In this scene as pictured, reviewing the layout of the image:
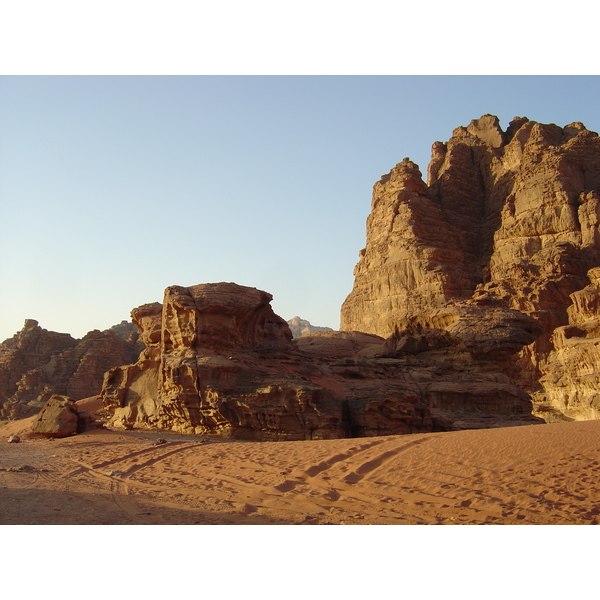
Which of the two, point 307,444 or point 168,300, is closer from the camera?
point 307,444

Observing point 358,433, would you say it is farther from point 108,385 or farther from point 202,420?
point 108,385

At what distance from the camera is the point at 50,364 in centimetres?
4319

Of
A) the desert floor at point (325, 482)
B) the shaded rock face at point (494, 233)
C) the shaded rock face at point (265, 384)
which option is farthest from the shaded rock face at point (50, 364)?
the desert floor at point (325, 482)

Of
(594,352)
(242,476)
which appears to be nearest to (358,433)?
(242,476)

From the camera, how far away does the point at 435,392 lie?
70.4ft

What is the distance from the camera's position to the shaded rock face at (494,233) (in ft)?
143

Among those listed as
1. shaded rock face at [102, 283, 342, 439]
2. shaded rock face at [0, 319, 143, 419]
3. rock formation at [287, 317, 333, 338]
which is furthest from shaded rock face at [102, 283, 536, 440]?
rock formation at [287, 317, 333, 338]

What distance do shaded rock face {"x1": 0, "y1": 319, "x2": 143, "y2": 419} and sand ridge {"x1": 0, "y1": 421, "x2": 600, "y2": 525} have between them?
89.9ft

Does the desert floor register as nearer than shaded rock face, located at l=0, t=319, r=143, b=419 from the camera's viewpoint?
Yes

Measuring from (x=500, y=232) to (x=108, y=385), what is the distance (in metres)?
41.3

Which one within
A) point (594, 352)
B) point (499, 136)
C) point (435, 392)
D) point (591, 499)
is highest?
point (499, 136)

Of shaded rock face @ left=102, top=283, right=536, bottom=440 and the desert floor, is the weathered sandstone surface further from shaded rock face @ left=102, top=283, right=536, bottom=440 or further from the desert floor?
the desert floor

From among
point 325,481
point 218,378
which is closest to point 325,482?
point 325,481

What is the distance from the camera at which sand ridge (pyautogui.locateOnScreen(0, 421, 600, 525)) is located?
812 centimetres
